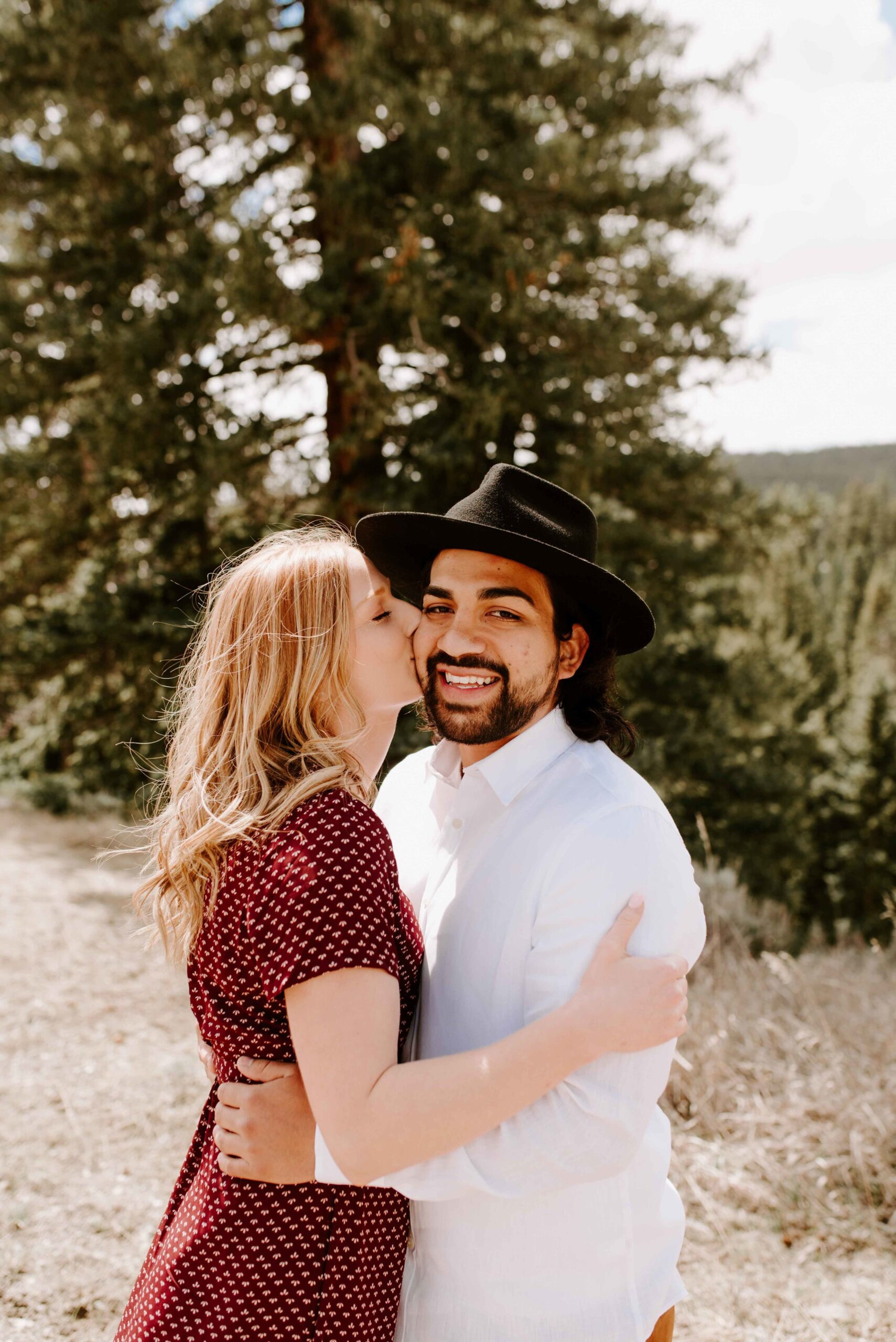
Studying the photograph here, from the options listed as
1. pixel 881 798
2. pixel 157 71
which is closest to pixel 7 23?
pixel 157 71

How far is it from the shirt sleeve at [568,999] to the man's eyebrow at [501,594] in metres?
0.67

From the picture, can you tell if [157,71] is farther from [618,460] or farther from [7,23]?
[618,460]

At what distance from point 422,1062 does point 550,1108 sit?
0.86 ft

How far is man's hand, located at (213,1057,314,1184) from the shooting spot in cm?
168

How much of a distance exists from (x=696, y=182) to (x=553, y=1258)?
10.6 m

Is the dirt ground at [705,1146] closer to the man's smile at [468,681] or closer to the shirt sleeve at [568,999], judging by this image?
the shirt sleeve at [568,999]

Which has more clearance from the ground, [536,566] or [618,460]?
[618,460]

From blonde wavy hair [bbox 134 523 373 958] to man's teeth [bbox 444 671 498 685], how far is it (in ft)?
1.08

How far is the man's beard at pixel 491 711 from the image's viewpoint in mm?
2242

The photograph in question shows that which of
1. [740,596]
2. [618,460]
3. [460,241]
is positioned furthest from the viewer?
[740,596]

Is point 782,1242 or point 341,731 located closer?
point 341,731

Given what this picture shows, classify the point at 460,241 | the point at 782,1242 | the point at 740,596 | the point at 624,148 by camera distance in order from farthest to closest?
1. the point at 740,596
2. the point at 624,148
3. the point at 460,241
4. the point at 782,1242

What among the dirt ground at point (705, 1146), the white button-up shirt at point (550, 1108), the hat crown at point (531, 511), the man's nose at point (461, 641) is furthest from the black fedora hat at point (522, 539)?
the dirt ground at point (705, 1146)

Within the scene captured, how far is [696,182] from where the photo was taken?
9.83m
